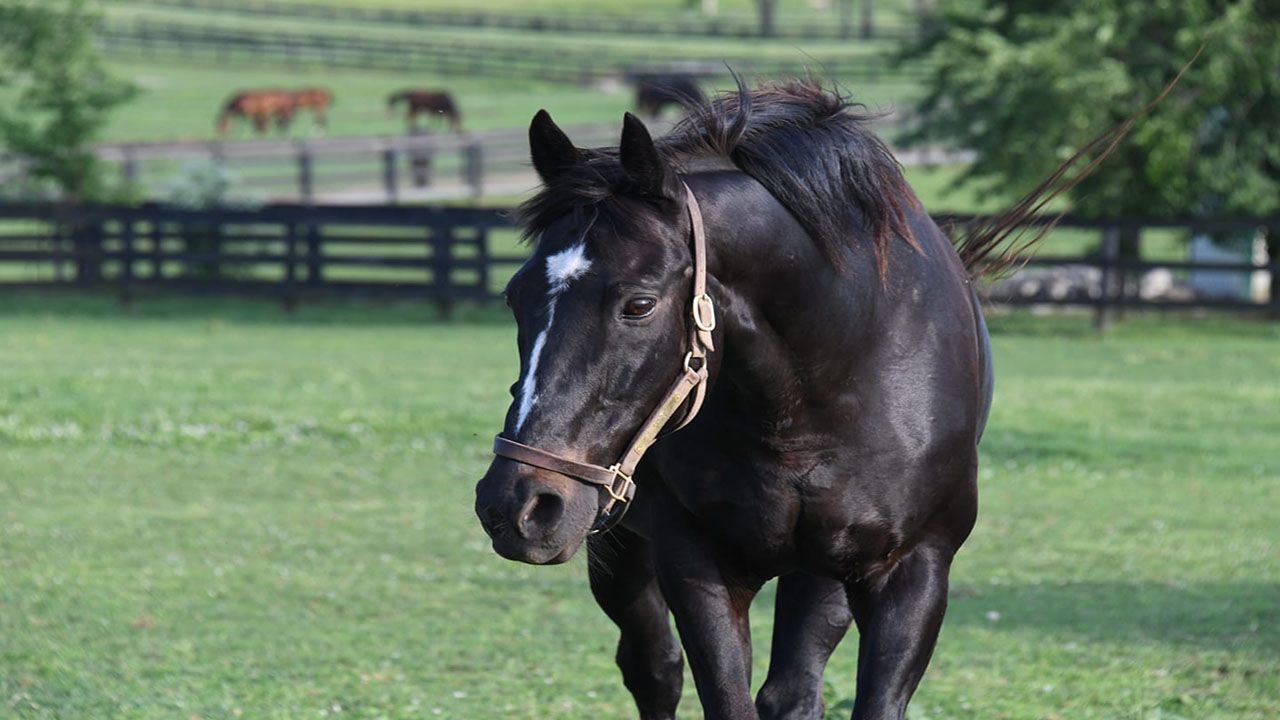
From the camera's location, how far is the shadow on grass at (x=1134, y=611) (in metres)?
7.48

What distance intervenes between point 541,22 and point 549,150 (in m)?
74.7

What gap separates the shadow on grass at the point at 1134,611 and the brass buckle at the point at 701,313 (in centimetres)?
448

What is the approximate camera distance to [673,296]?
346cm

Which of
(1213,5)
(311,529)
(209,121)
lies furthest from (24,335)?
(209,121)

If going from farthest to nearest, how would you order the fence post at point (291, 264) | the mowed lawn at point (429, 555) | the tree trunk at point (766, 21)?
the tree trunk at point (766, 21), the fence post at point (291, 264), the mowed lawn at point (429, 555)

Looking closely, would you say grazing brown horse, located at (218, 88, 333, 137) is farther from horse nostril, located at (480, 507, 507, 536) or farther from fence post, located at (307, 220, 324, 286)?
horse nostril, located at (480, 507, 507, 536)

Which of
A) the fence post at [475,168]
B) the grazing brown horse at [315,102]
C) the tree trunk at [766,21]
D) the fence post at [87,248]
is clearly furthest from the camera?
the tree trunk at [766,21]

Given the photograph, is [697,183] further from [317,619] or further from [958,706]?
[317,619]

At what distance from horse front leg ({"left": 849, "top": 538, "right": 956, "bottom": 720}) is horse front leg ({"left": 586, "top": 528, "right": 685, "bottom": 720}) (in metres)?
1.00

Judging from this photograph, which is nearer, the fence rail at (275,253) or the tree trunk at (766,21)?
the fence rail at (275,253)

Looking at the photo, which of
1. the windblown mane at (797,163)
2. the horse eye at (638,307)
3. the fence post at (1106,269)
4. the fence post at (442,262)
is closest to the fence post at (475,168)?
the fence post at (442,262)

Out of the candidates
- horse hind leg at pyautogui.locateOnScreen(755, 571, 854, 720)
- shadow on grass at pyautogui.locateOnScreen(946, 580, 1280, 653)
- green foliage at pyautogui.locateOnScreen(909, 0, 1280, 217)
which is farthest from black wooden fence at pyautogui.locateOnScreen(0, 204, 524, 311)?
horse hind leg at pyautogui.locateOnScreen(755, 571, 854, 720)

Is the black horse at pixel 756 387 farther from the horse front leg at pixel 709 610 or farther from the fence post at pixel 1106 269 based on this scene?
the fence post at pixel 1106 269

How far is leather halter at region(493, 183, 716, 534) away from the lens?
333 cm
